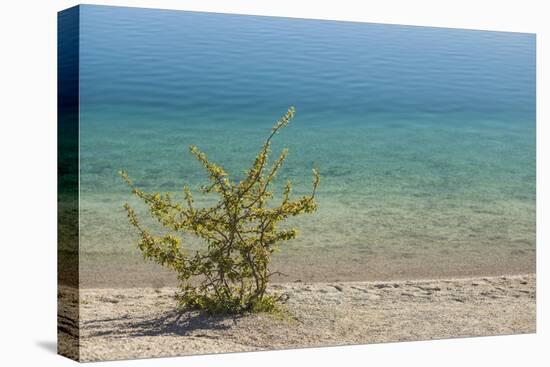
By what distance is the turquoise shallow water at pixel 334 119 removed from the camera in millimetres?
9656

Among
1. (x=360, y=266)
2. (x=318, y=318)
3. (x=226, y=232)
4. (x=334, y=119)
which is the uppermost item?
(x=334, y=119)

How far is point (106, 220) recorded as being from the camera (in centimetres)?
984

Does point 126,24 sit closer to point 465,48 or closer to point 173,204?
point 173,204

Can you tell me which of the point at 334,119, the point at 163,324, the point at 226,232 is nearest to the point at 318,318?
the point at 226,232

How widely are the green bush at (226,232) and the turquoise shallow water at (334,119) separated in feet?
1.35

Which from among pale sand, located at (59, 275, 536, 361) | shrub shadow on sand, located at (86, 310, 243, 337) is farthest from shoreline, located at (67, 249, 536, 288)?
shrub shadow on sand, located at (86, 310, 243, 337)

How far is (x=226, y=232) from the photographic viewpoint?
9.87 m

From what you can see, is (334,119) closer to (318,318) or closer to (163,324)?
(318,318)

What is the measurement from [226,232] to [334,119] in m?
1.73

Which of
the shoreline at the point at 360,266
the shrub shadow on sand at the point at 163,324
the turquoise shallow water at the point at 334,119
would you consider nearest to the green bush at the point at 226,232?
the shrub shadow on sand at the point at 163,324

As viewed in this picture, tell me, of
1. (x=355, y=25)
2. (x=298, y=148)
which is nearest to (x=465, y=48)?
(x=355, y=25)

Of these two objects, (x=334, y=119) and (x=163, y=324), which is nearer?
(x=163, y=324)

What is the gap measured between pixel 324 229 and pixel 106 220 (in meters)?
2.38

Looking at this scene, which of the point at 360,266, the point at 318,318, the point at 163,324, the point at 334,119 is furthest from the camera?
the point at 360,266
